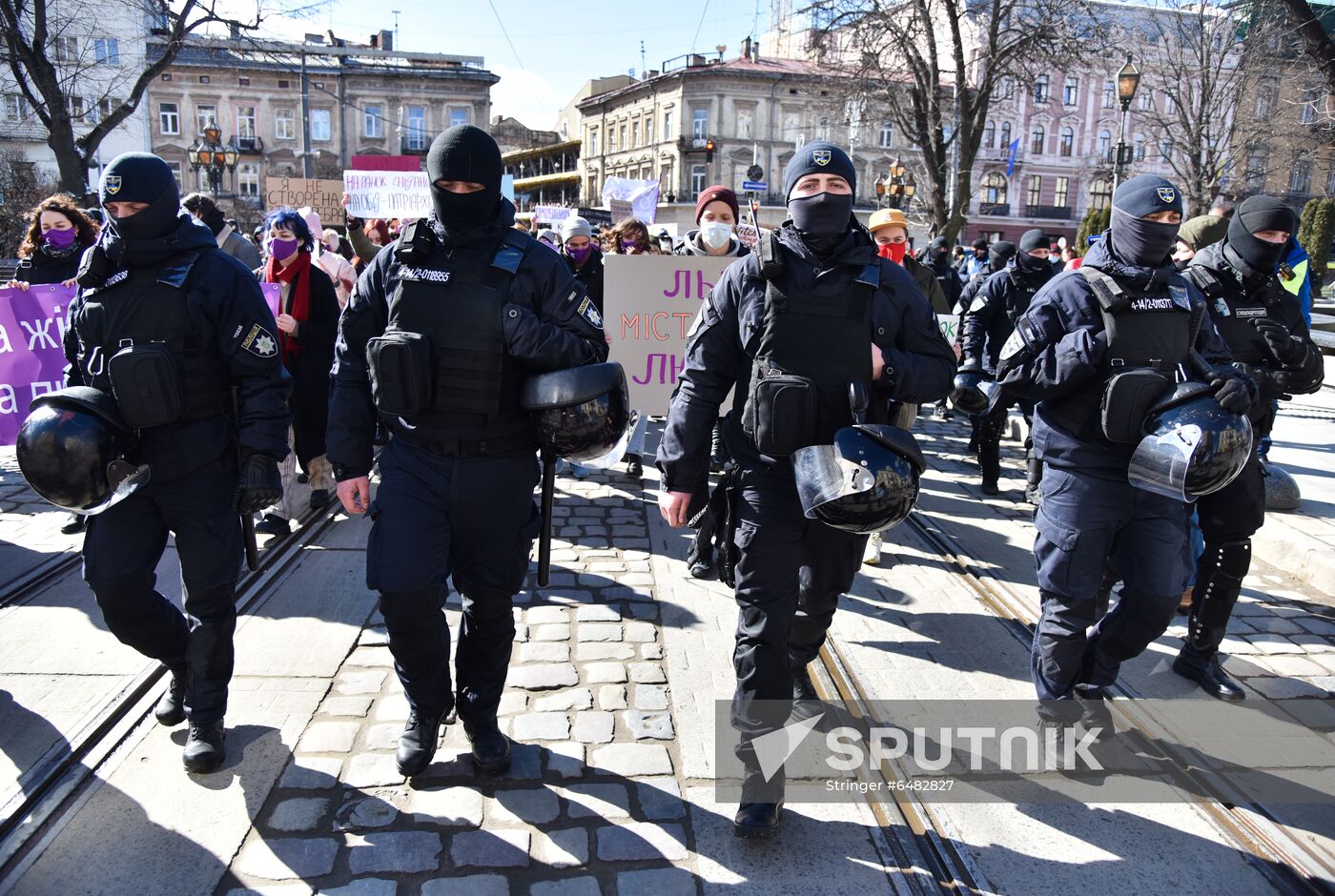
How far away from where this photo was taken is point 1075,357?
3.28 meters

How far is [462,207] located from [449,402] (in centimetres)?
67

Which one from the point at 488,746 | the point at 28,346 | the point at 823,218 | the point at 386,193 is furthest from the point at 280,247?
the point at 386,193

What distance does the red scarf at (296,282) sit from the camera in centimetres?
589

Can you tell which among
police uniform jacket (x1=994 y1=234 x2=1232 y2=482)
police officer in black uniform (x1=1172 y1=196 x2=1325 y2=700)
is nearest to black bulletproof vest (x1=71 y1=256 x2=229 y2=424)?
police uniform jacket (x1=994 y1=234 x2=1232 y2=482)

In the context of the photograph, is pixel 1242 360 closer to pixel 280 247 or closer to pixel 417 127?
pixel 280 247

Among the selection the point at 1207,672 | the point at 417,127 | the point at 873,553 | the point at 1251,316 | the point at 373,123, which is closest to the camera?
the point at 1207,672

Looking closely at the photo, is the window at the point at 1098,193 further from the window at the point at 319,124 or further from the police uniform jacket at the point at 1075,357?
the police uniform jacket at the point at 1075,357

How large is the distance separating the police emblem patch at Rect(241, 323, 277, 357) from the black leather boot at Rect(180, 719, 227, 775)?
1.34 m

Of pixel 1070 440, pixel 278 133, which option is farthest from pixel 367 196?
pixel 278 133

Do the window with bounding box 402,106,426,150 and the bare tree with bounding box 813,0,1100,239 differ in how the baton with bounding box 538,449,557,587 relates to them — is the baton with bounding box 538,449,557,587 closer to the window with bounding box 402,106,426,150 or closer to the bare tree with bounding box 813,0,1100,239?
the bare tree with bounding box 813,0,1100,239

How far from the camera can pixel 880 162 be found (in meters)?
62.0

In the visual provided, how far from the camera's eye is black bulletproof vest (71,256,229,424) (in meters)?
3.11

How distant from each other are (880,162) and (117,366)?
64.1 metres

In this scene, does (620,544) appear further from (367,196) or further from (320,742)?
(367,196)
